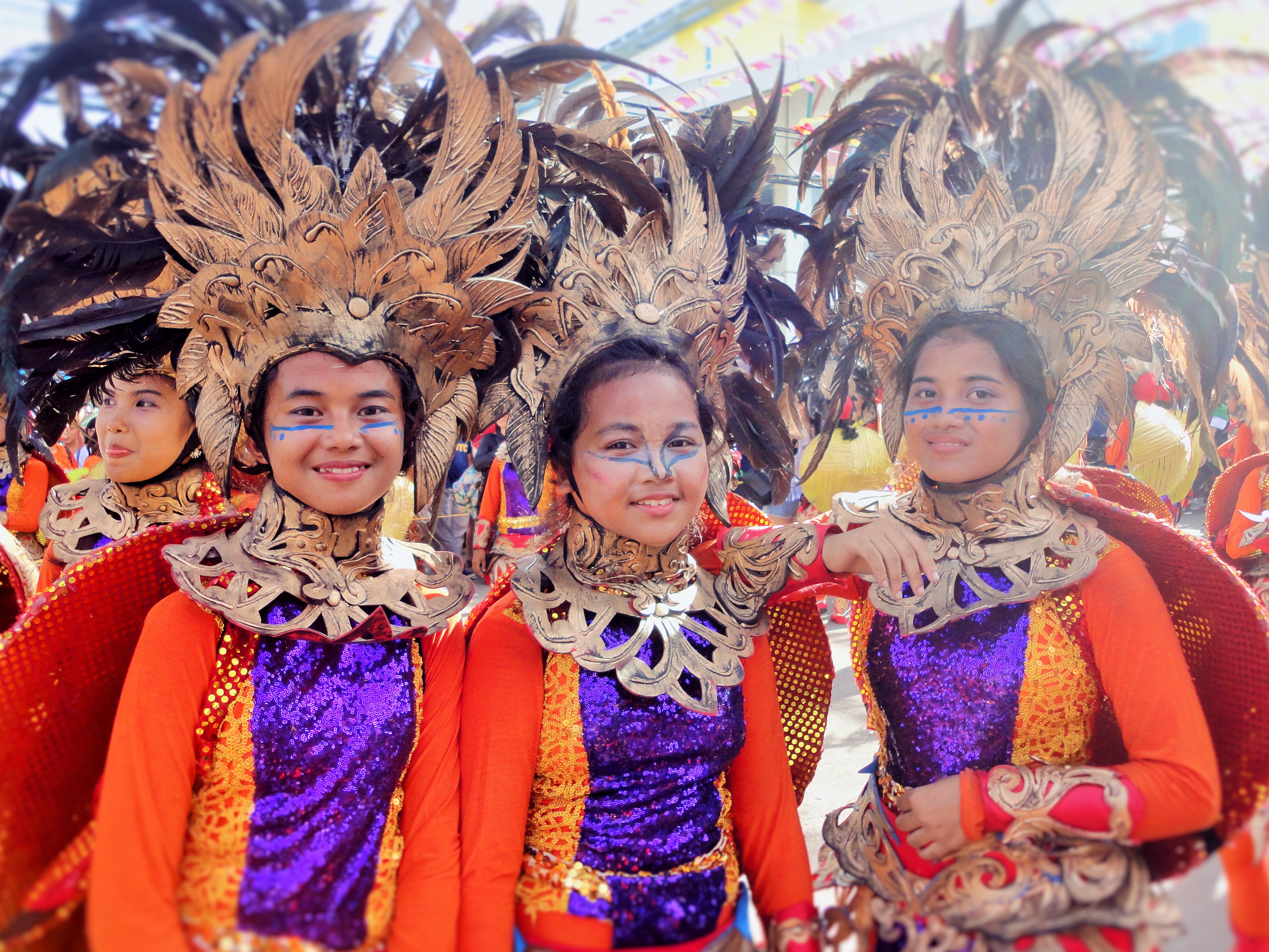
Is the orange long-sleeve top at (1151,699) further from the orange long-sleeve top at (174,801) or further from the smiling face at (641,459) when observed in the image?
the orange long-sleeve top at (174,801)

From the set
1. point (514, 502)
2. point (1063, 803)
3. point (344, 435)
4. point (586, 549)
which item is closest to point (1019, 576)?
point (1063, 803)

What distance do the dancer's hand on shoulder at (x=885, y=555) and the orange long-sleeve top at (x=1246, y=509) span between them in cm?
318

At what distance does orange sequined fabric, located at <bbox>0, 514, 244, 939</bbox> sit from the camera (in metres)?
1.65

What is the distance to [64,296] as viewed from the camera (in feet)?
6.43

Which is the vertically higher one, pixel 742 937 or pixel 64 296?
pixel 64 296

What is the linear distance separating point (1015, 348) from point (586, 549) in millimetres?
1120

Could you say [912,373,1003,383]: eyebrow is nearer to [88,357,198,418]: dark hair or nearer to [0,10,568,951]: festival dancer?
[0,10,568,951]: festival dancer

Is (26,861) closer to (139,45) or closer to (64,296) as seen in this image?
(64,296)

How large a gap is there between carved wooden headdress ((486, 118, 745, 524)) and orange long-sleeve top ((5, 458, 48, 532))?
3110mm

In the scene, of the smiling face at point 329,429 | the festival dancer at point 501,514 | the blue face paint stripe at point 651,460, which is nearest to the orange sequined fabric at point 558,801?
the blue face paint stripe at point 651,460

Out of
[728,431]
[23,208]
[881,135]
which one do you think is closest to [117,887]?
[23,208]

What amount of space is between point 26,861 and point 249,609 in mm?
593

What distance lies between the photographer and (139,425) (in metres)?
3.08

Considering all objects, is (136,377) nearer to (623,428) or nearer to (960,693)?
(623,428)
